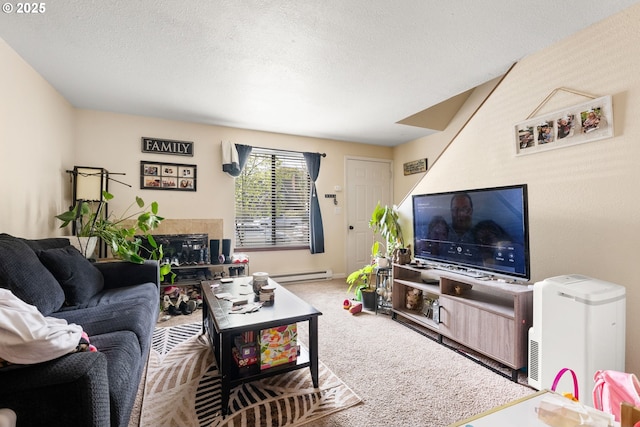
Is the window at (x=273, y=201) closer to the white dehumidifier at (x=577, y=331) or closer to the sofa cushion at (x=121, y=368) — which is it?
the sofa cushion at (x=121, y=368)

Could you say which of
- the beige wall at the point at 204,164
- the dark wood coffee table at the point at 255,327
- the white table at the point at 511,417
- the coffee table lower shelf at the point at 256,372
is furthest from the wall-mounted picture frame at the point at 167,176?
the white table at the point at 511,417

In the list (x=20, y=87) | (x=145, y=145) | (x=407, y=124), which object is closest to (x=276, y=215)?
(x=145, y=145)

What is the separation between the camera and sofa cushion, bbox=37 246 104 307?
6.09ft

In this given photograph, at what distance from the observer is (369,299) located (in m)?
3.12

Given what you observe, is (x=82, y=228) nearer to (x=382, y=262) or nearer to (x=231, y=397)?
(x=231, y=397)

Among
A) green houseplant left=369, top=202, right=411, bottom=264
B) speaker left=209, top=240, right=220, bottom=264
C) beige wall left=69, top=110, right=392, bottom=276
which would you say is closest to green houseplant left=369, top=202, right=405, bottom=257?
green houseplant left=369, top=202, right=411, bottom=264

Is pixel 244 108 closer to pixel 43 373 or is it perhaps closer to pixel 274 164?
pixel 274 164

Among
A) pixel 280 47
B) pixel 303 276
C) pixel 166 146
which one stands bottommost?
pixel 303 276

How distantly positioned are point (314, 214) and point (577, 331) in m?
3.32

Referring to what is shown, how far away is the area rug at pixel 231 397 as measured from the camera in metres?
1.47

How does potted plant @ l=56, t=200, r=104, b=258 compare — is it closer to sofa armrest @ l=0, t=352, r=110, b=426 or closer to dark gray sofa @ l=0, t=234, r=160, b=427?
dark gray sofa @ l=0, t=234, r=160, b=427

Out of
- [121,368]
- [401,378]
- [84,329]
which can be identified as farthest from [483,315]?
[84,329]

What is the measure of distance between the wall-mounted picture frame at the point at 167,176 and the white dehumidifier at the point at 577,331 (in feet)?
12.3

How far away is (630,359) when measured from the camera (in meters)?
1.71
